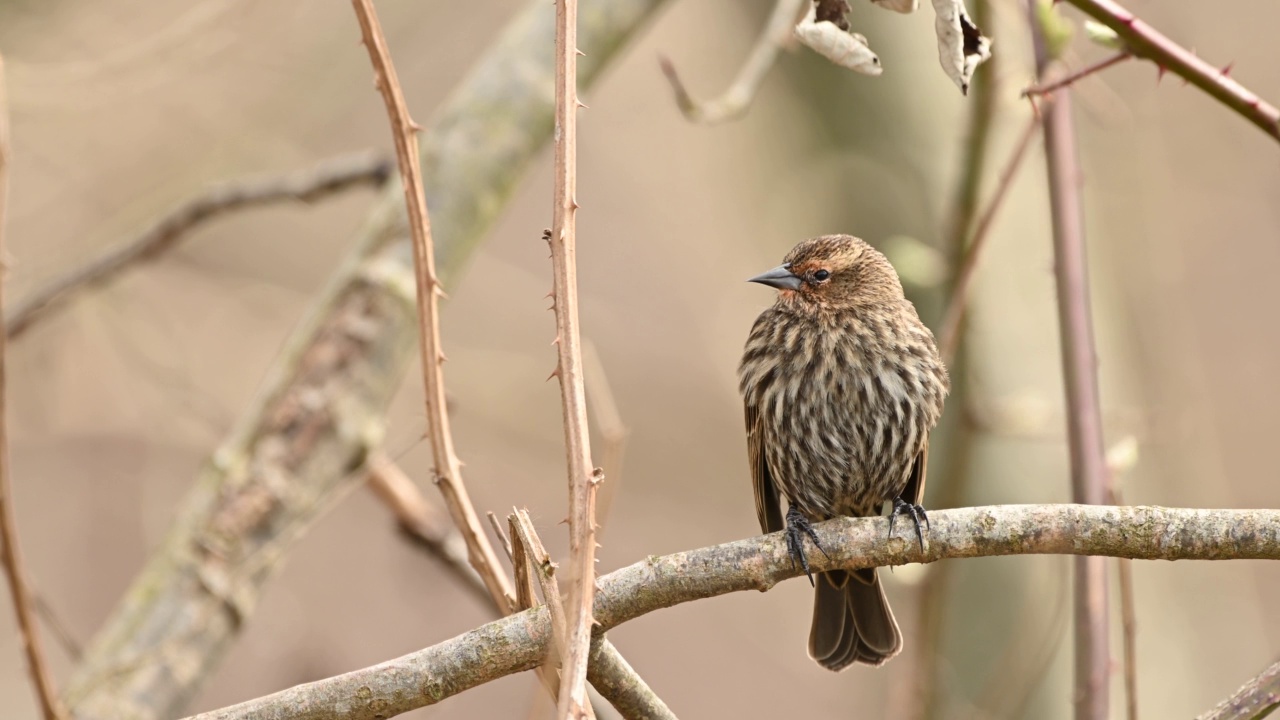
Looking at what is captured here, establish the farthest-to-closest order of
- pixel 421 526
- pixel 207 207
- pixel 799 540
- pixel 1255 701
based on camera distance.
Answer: pixel 207 207
pixel 421 526
pixel 799 540
pixel 1255 701

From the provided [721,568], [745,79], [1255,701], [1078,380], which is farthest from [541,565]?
[745,79]

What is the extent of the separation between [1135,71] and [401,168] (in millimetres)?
6040

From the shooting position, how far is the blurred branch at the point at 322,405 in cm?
361

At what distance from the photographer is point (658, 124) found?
334 inches

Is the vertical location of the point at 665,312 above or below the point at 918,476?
above

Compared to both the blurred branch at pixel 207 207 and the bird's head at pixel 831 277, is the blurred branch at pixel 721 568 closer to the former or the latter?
the bird's head at pixel 831 277

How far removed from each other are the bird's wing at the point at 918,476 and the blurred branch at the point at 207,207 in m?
2.00

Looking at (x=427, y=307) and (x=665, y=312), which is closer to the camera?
(x=427, y=307)

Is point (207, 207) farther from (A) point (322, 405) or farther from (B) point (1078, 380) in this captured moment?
(B) point (1078, 380)

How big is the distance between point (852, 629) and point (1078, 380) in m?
1.20

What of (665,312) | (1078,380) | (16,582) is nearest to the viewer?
(16,582)

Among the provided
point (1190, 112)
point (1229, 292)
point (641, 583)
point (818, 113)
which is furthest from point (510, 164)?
point (1229, 292)

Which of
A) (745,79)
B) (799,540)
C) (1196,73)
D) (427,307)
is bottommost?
(799,540)

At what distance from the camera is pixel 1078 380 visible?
312 centimetres
